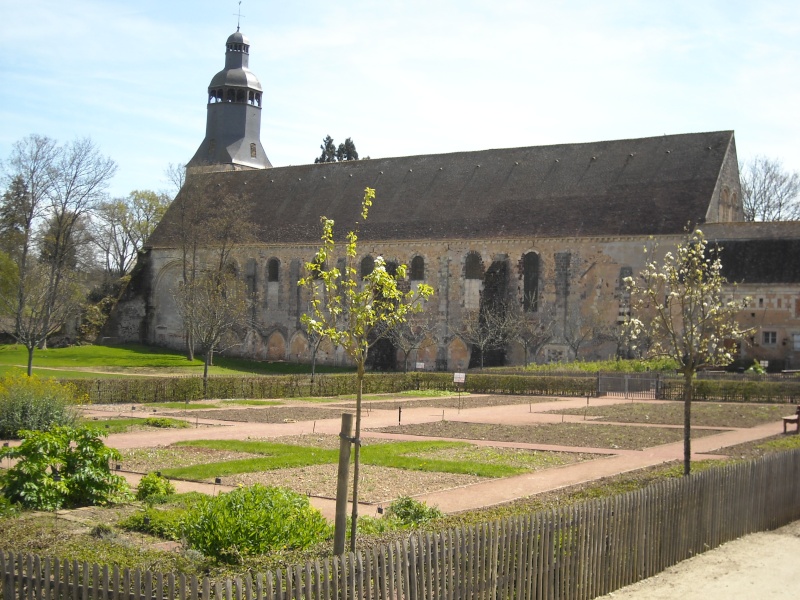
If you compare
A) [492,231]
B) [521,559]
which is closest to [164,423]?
[521,559]

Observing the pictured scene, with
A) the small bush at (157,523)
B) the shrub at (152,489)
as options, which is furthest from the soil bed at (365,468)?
the small bush at (157,523)

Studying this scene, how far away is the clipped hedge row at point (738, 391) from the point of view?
38.0m

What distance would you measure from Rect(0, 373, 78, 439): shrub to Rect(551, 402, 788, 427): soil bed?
16.8 m

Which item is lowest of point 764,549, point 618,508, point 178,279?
point 764,549

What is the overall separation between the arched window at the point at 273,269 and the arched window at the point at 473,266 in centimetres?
1314

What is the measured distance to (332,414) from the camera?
31.5 metres

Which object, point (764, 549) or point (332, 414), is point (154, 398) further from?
point (764, 549)

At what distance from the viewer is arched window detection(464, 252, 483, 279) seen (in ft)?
184


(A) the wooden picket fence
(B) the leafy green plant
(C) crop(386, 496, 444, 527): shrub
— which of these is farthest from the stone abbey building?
(B) the leafy green plant

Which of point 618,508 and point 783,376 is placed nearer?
point 618,508

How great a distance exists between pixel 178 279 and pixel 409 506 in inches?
2155

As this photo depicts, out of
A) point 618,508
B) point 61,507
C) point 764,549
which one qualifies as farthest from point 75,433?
point 764,549

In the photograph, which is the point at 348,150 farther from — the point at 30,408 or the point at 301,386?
the point at 30,408

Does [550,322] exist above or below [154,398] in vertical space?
above
